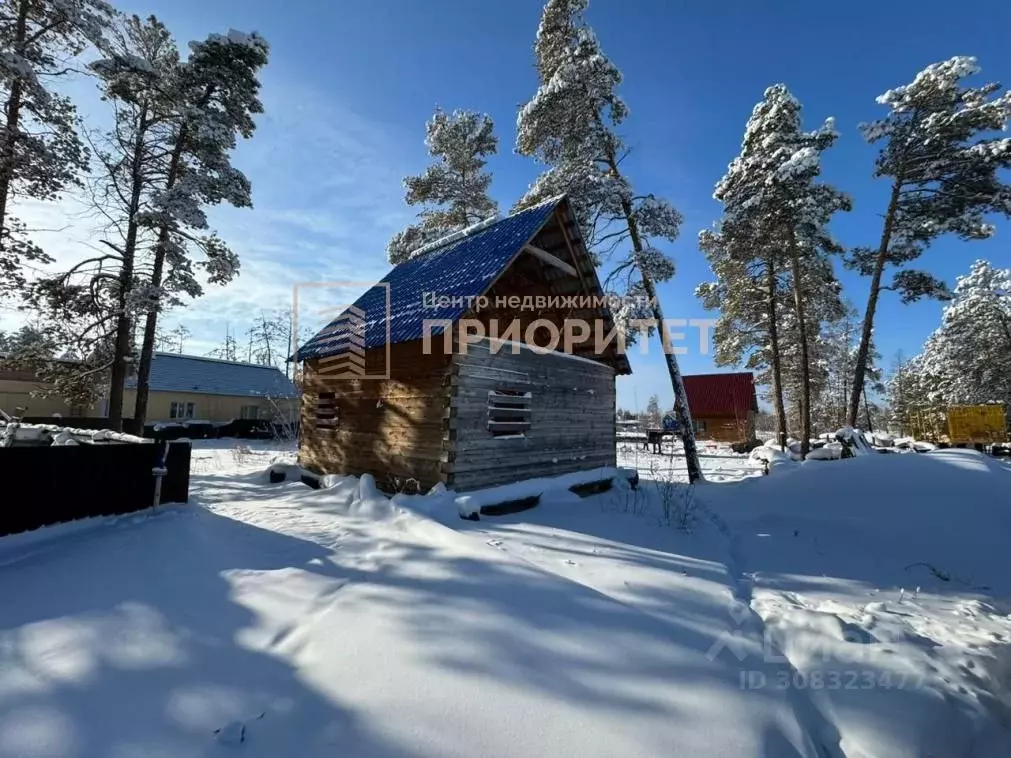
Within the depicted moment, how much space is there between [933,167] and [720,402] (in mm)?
20823

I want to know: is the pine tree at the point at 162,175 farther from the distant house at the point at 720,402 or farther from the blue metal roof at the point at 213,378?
the distant house at the point at 720,402

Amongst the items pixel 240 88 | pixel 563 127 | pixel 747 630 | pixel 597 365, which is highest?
pixel 240 88

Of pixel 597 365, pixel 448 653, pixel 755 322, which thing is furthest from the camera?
pixel 755 322

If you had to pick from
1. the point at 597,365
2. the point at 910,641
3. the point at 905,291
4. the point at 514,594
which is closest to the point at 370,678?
the point at 514,594

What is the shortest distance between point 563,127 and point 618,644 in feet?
47.6

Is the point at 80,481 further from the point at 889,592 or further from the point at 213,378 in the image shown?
the point at 213,378

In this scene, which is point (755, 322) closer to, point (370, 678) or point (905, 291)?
point (905, 291)

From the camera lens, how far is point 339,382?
10.6 metres

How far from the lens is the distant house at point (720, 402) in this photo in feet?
107

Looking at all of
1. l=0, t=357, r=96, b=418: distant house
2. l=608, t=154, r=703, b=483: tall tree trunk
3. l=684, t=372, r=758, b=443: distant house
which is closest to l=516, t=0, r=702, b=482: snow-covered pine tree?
l=608, t=154, r=703, b=483: tall tree trunk

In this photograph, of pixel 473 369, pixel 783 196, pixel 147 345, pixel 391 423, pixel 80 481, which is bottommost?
pixel 80 481

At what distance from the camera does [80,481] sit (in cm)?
630

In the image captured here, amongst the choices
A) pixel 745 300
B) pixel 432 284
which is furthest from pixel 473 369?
pixel 745 300

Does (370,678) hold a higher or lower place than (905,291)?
lower
